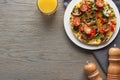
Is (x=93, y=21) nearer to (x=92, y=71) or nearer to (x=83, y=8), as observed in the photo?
(x=83, y=8)

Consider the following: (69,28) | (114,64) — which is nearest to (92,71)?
(114,64)

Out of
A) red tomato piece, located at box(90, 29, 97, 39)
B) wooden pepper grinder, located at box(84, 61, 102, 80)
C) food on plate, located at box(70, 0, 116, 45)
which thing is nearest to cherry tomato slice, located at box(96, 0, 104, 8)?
food on plate, located at box(70, 0, 116, 45)

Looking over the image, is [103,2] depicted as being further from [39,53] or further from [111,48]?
[39,53]

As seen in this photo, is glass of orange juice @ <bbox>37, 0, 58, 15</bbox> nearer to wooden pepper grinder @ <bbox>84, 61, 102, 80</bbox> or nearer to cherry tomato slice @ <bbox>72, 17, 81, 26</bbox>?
cherry tomato slice @ <bbox>72, 17, 81, 26</bbox>

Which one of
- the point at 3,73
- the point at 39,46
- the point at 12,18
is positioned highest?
the point at 12,18

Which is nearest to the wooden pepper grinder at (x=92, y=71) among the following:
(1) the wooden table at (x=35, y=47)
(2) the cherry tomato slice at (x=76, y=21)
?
(1) the wooden table at (x=35, y=47)

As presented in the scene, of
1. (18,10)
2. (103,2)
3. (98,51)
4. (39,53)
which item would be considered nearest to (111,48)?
(98,51)

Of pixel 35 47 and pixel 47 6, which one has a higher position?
pixel 47 6

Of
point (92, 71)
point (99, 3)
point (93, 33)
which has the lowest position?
point (92, 71)
